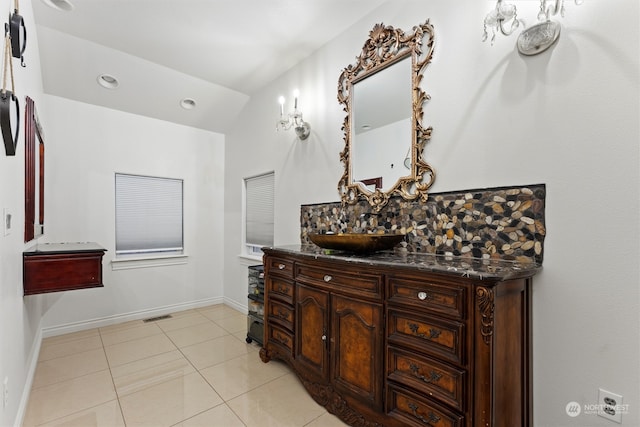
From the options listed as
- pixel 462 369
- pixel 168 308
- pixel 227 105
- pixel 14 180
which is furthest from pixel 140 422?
pixel 227 105

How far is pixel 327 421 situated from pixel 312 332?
544 millimetres

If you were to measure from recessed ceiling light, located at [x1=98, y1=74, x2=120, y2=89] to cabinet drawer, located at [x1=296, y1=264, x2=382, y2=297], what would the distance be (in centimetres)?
306

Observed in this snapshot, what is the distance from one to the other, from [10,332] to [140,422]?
0.92m

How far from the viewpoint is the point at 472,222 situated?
1.80 m

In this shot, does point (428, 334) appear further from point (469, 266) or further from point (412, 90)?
point (412, 90)

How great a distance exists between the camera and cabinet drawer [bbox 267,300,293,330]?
7.77ft

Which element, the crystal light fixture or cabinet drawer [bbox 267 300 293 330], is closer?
the crystal light fixture

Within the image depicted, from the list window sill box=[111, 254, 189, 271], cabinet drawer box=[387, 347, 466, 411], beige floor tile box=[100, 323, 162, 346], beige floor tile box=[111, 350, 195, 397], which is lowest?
beige floor tile box=[100, 323, 162, 346]

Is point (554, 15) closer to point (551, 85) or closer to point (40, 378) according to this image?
point (551, 85)

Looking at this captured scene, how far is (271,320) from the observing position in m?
2.58

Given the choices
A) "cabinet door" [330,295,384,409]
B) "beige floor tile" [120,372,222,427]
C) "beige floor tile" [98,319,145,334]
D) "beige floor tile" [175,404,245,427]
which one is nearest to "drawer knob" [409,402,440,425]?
"cabinet door" [330,295,384,409]

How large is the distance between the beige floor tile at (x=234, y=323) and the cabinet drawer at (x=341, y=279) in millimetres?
1705

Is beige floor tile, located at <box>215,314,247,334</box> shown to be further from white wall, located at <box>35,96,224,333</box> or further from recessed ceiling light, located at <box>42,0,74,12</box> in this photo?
recessed ceiling light, located at <box>42,0,74,12</box>

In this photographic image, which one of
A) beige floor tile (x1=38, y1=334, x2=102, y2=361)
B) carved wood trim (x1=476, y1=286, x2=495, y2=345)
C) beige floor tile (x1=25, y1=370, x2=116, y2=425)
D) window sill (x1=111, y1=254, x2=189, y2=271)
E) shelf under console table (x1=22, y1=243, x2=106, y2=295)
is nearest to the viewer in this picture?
carved wood trim (x1=476, y1=286, x2=495, y2=345)
